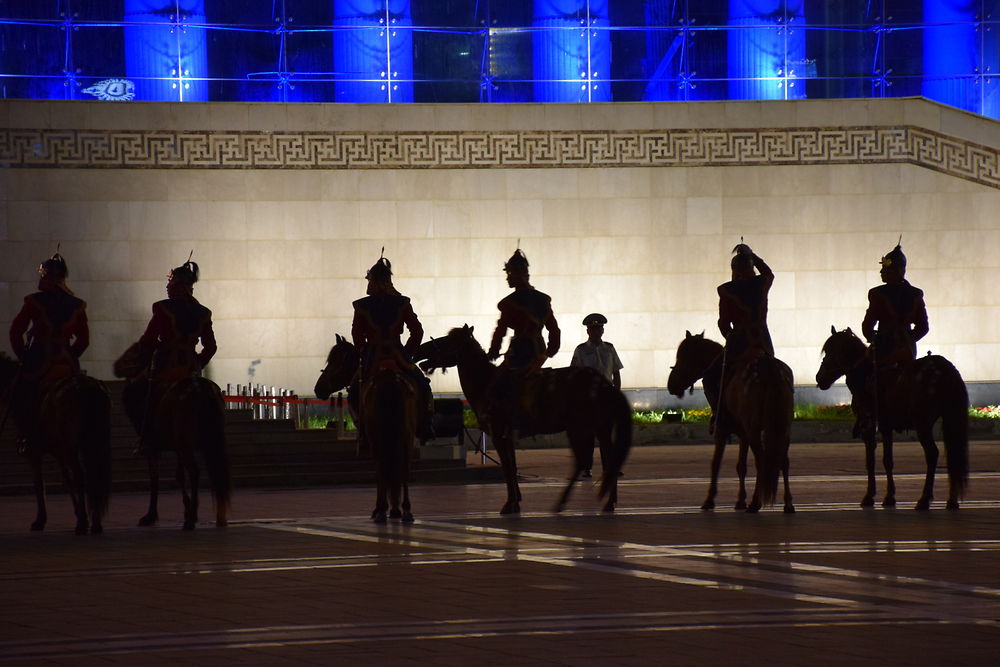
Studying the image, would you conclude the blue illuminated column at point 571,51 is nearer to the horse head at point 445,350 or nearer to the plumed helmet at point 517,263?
the plumed helmet at point 517,263

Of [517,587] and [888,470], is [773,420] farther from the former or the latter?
[517,587]

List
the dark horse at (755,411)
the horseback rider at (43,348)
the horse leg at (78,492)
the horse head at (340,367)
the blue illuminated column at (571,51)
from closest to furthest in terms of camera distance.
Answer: the horse leg at (78,492) < the horseback rider at (43,348) < the dark horse at (755,411) < the horse head at (340,367) < the blue illuminated column at (571,51)

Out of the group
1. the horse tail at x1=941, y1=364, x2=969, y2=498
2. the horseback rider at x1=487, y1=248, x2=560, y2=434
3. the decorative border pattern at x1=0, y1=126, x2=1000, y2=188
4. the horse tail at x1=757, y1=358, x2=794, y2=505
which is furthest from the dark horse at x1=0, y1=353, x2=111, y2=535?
the decorative border pattern at x1=0, y1=126, x2=1000, y2=188

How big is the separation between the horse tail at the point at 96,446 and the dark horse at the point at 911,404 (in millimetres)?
6332

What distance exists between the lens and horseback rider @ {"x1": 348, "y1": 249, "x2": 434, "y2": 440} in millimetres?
14805

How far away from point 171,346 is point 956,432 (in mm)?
6691

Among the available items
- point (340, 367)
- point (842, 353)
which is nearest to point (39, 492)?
point (340, 367)

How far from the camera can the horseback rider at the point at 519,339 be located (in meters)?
15.3

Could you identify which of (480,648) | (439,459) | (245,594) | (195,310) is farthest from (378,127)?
(480,648)

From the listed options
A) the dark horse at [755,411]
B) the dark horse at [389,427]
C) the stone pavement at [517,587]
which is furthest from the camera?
the dark horse at [755,411]

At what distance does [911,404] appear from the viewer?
1514 cm

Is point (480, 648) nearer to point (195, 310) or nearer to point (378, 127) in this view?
point (195, 310)

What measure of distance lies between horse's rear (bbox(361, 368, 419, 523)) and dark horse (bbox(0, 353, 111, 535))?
6.94 feet

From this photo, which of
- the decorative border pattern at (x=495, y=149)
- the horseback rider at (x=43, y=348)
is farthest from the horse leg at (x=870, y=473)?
the decorative border pattern at (x=495, y=149)
